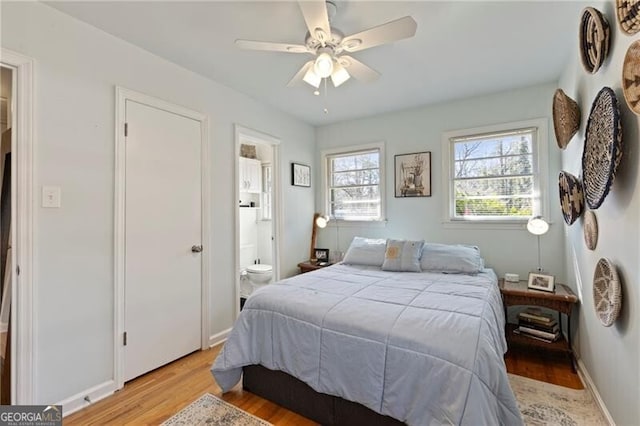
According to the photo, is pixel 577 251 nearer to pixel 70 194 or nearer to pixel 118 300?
pixel 118 300

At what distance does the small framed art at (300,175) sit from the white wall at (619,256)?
2.90 metres

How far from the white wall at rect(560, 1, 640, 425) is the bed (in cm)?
54

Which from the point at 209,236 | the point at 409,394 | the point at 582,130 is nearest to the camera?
the point at 409,394

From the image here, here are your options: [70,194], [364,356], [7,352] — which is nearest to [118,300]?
[7,352]

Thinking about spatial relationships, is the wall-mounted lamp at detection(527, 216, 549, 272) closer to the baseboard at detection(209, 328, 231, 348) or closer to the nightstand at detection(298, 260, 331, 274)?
the nightstand at detection(298, 260, 331, 274)

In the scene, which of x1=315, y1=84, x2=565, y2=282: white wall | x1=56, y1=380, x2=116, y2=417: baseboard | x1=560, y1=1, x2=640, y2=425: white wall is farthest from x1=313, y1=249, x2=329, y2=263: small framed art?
x1=560, y1=1, x2=640, y2=425: white wall

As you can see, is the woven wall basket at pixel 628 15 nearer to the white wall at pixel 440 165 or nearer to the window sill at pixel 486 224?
the white wall at pixel 440 165

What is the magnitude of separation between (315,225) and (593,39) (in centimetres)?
337

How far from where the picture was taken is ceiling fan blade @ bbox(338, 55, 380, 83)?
2.06 meters

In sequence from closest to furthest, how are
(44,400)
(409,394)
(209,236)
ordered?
1. (409,394)
2. (44,400)
3. (209,236)

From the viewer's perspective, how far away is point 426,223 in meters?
3.61

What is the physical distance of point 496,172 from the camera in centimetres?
326

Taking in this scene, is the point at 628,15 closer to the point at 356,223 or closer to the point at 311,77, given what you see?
the point at 311,77

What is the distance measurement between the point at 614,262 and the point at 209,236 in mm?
2933
